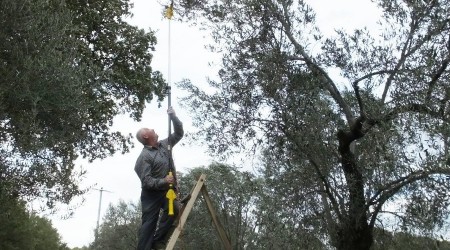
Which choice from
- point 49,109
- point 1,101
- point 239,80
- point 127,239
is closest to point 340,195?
point 239,80

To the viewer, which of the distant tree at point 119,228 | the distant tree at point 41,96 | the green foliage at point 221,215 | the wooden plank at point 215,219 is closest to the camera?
the wooden plank at point 215,219

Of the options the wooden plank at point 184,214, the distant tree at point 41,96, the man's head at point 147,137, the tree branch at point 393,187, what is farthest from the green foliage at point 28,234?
the wooden plank at point 184,214

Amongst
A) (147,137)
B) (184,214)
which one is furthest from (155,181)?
(147,137)

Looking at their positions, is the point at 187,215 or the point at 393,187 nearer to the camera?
the point at 187,215

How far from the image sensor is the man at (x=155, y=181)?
6.72m

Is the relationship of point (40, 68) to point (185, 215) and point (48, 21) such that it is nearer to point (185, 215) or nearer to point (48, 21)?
point (48, 21)

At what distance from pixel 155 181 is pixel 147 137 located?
0.80m

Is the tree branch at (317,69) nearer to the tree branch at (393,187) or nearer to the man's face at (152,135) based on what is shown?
the tree branch at (393,187)

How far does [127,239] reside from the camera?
54.2 metres

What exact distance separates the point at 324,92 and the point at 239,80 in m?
2.16

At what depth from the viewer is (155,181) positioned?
6688mm

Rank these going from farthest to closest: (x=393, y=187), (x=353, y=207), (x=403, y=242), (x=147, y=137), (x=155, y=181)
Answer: (x=403, y=242)
(x=353, y=207)
(x=393, y=187)
(x=147, y=137)
(x=155, y=181)

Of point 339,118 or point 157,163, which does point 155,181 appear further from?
point 339,118

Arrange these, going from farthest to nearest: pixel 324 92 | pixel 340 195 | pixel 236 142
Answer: pixel 236 142
pixel 324 92
pixel 340 195
